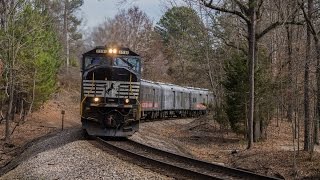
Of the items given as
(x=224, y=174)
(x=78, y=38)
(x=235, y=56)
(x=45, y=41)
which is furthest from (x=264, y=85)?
(x=78, y=38)

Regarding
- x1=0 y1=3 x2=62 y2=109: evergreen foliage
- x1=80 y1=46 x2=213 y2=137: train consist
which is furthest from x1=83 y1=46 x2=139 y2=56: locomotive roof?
x1=0 y1=3 x2=62 y2=109: evergreen foliage

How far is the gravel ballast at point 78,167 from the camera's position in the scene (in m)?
11.5

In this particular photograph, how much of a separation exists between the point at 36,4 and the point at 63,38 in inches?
1658

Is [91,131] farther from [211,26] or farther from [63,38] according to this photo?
[63,38]

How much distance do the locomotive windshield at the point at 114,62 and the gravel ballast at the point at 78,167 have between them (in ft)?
13.9

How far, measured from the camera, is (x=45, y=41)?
34344 mm

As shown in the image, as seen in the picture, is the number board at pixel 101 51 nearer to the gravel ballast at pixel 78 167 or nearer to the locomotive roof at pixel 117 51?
the locomotive roof at pixel 117 51

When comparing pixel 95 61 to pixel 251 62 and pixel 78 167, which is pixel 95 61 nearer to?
pixel 251 62

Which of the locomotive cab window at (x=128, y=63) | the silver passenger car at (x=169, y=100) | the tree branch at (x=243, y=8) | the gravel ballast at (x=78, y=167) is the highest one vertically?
the tree branch at (x=243, y=8)

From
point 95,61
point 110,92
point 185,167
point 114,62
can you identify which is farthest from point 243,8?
point 185,167

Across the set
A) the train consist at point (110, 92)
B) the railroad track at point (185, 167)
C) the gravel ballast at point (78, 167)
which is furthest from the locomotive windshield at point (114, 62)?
the gravel ballast at point (78, 167)

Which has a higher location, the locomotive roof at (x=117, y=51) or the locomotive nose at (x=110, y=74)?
the locomotive roof at (x=117, y=51)

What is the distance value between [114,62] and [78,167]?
6977 millimetres

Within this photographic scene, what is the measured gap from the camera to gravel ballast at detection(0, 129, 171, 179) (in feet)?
37.6
